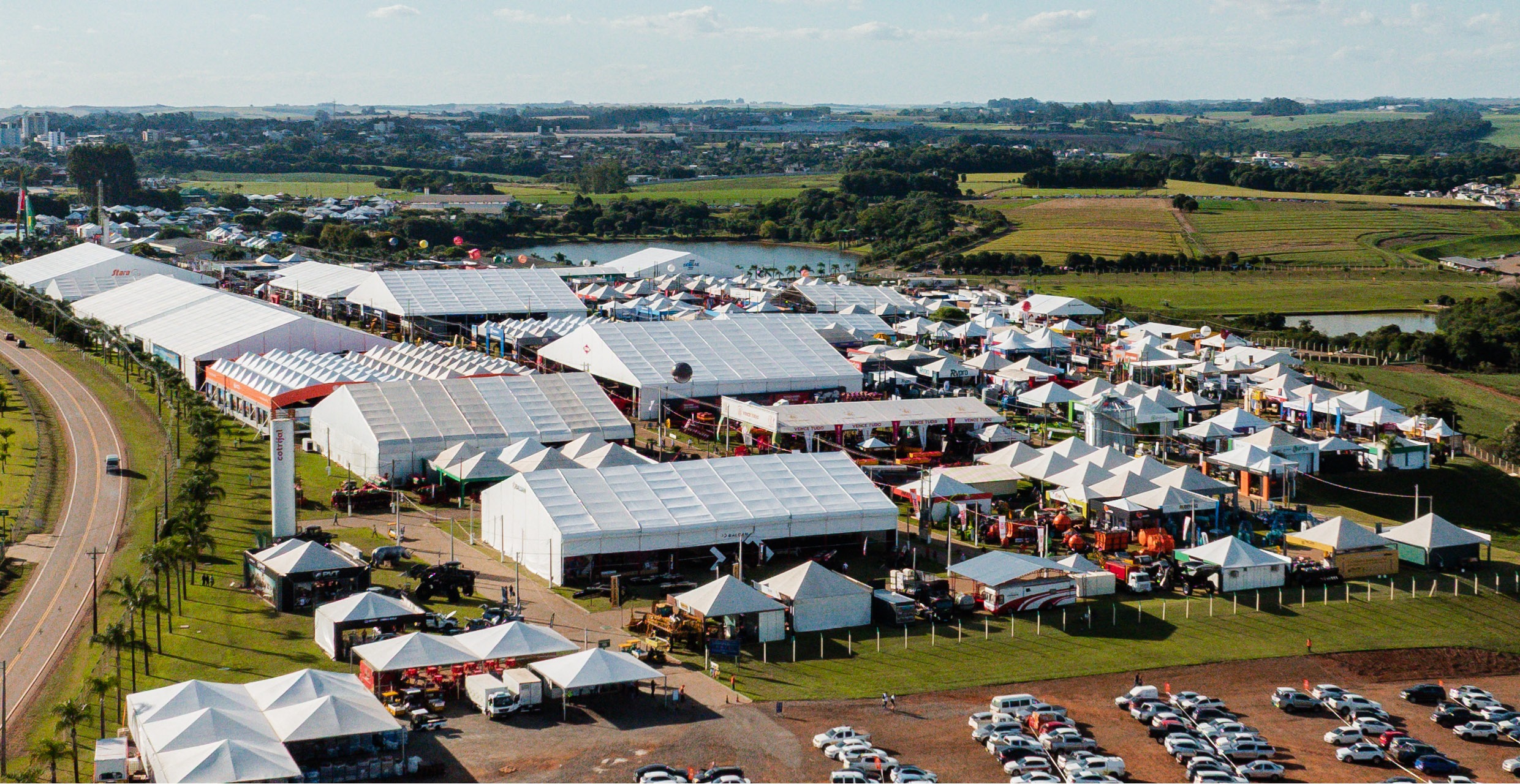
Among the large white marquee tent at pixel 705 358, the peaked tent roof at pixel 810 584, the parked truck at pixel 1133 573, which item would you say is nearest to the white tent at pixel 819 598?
the peaked tent roof at pixel 810 584

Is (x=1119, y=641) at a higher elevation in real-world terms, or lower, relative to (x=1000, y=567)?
lower

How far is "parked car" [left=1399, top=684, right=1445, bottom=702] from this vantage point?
26.3 m

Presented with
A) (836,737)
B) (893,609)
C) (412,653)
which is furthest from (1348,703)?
(412,653)

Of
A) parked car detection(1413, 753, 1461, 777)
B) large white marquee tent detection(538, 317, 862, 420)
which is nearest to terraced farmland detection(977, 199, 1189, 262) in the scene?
large white marquee tent detection(538, 317, 862, 420)

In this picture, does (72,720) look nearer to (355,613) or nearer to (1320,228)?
(355,613)

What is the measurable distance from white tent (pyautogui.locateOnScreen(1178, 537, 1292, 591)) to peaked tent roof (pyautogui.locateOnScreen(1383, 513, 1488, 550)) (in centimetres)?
364

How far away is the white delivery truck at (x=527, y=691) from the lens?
24141 millimetres

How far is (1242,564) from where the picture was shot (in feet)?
105

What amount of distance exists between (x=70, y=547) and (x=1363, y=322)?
62738mm

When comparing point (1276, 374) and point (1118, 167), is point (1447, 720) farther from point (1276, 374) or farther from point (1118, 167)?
point (1118, 167)

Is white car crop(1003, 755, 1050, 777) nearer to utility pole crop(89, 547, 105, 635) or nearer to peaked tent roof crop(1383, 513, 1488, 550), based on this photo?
peaked tent roof crop(1383, 513, 1488, 550)

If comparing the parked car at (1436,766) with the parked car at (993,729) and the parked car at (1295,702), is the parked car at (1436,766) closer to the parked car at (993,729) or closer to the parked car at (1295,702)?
the parked car at (1295,702)

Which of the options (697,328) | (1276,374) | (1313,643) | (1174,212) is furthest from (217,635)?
(1174,212)

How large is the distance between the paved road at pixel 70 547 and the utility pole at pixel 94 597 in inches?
3.4
